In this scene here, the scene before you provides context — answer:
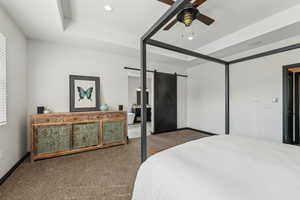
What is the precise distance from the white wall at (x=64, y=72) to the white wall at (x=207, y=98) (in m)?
2.62

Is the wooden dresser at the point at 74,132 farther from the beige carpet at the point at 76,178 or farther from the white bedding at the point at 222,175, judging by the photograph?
the white bedding at the point at 222,175

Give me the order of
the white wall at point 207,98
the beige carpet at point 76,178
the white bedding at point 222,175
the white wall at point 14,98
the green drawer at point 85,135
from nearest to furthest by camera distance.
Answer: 1. the white bedding at point 222,175
2. the beige carpet at point 76,178
3. the white wall at point 14,98
4. the green drawer at point 85,135
5. the white wall at point 207,98

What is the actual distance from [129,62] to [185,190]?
148 inches

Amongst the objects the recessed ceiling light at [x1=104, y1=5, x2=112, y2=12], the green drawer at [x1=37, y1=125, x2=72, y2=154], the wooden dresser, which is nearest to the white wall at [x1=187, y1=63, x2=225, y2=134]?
the wooden dresser

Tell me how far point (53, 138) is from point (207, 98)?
441 cm

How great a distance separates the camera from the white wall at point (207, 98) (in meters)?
4.16

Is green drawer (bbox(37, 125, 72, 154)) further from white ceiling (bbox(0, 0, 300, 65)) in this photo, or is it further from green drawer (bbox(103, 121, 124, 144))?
white ceiling (bbox(0, 0, 300, 65))

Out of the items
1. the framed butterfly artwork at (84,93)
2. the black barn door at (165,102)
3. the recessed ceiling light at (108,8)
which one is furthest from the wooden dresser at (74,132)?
the recessed ceiling light at (108,8)

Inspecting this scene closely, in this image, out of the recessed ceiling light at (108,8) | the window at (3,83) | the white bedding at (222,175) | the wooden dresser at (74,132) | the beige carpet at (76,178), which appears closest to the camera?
the white bedding at (222,175)

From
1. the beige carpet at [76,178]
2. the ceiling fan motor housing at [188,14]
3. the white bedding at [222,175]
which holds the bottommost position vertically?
the beige carpet at [76,178]

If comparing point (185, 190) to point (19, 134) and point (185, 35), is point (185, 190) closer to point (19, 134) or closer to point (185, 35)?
point (19, 134)

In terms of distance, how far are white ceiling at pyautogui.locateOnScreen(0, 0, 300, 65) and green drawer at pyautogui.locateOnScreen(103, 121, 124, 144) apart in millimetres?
1915

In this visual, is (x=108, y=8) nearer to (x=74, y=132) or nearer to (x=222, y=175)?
(x=74, y=132)

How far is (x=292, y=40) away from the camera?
2834 millimetres
